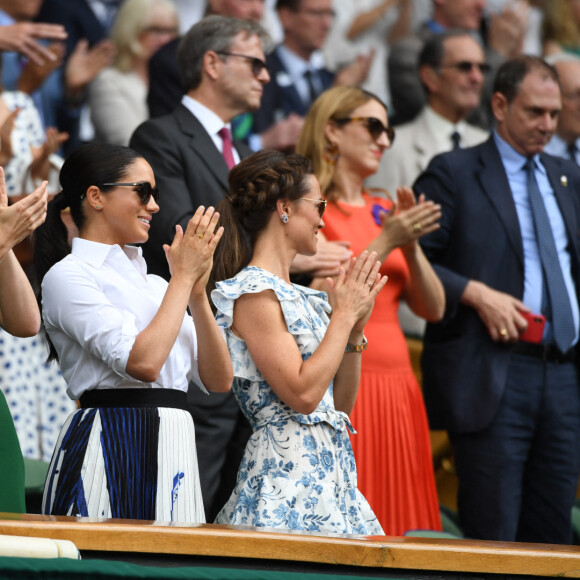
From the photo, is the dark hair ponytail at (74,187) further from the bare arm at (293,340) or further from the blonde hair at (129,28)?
the blonde hair at (129,28)

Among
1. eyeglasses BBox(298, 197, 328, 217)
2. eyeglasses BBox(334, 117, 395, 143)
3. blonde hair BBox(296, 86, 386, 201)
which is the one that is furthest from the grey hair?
eyeglasses BBox(298, 197, 328, 217)

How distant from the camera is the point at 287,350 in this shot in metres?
3.15

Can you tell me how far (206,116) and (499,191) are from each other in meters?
1.22

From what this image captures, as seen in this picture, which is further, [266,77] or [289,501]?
[266,77]

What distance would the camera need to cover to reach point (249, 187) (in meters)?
3.40

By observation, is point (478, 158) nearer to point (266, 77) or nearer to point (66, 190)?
point (266, 77)

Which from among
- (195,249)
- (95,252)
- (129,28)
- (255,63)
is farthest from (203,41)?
(195,249)

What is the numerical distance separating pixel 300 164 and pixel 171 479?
41.2 inches

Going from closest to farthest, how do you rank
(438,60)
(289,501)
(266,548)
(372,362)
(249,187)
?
(266,548)
(289,501)
(249,187)
(372,362)
(438,60)

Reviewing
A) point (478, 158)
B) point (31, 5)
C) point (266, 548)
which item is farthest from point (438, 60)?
point (266, 548)

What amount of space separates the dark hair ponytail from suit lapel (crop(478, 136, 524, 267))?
6.22 feet

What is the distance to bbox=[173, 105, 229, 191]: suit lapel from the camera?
165 inches

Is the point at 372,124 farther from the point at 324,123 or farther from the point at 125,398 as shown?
the point at 125,398

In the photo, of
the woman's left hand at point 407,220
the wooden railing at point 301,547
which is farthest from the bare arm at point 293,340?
the woman's left hand at point 407,220
